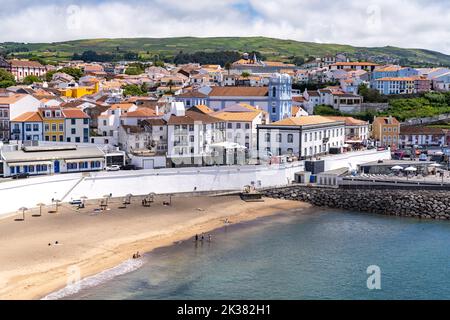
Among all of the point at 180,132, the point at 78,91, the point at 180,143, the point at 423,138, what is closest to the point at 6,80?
the point at 78,91

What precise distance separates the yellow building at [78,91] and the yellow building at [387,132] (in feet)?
104

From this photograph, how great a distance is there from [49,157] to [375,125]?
107 ft

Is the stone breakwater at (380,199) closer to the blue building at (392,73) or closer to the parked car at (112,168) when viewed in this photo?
the parked car at (112,168)

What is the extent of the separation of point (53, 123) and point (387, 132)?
30367 millimetres

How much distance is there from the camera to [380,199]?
36.4 m

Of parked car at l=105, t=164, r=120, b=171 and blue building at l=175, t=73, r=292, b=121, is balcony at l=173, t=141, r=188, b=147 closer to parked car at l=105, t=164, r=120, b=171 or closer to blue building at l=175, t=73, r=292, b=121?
parked car at l=105, t=164, r=120, b=171

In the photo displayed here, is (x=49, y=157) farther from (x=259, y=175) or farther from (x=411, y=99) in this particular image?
(x=411, y=99)

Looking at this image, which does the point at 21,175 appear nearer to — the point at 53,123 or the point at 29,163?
the point at 29,163

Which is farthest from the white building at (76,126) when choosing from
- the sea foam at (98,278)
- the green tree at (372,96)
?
the green tree at (372,96)

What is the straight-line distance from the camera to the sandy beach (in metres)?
21.8

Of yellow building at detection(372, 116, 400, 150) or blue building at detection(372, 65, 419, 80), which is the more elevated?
blue building at detection(372, 65, 419, 80)

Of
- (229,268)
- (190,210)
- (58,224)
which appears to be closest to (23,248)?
(58,224)

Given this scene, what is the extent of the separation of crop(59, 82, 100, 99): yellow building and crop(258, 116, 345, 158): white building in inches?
1116

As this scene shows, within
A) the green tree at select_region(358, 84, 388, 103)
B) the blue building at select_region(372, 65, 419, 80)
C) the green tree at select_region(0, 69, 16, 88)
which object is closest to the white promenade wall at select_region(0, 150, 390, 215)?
the green tree at select_region(358, 84, 388, 103)
